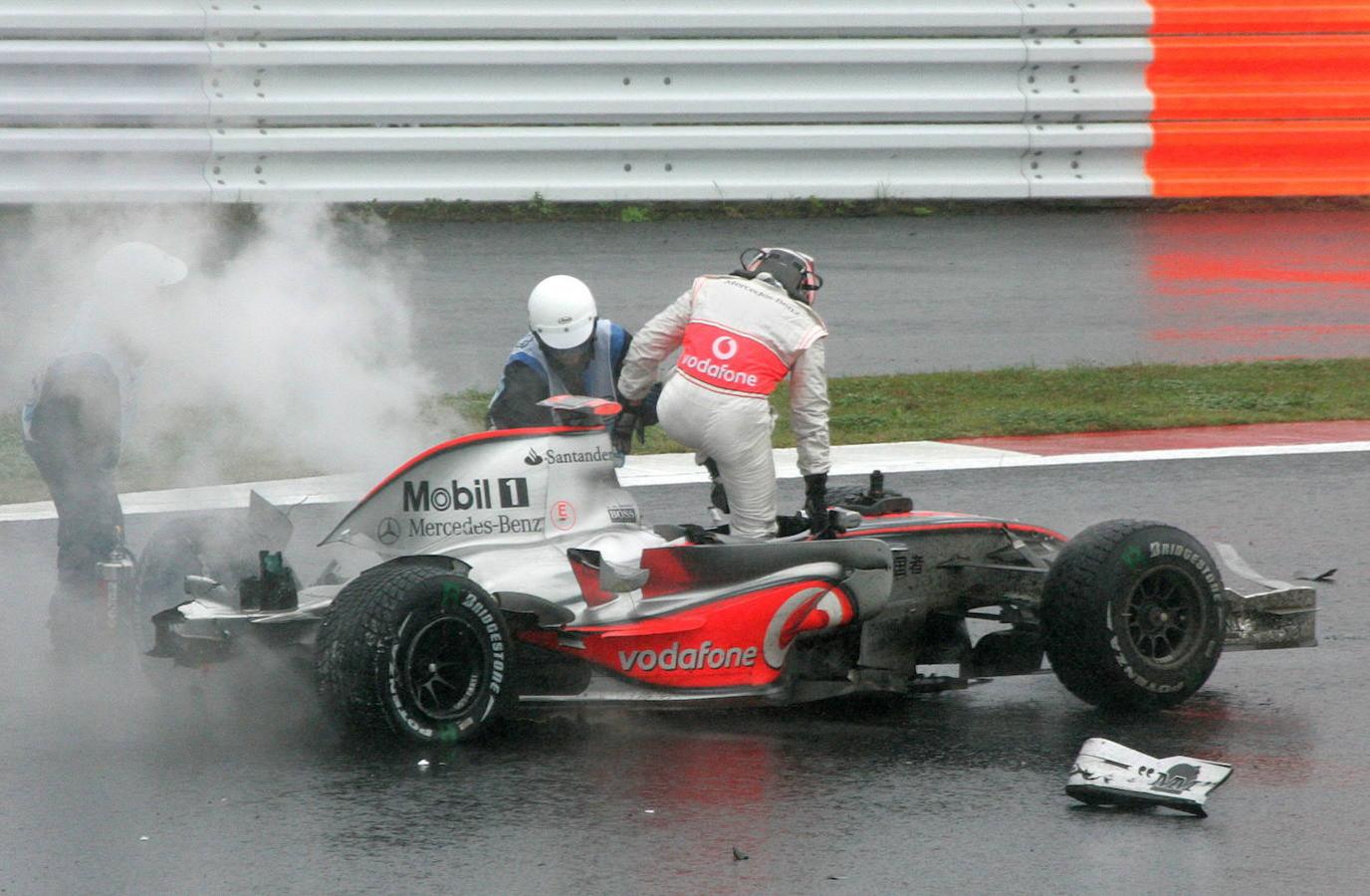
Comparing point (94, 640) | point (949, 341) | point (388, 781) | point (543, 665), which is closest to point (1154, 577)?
point (543, 665)

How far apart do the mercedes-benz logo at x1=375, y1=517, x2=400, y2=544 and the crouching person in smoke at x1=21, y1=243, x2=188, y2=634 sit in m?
1.39

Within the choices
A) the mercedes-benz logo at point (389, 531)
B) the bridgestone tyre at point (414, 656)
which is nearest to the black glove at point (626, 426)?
the mercedes-benz logo at point (389, 531)

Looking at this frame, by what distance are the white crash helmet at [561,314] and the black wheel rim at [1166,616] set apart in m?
2.18

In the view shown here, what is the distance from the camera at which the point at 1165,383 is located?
43.0 ft

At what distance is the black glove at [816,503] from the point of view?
6.73 meters

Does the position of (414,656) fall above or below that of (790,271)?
below

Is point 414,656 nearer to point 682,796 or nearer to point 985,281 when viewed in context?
point 682,796

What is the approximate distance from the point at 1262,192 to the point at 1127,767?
47.1ft

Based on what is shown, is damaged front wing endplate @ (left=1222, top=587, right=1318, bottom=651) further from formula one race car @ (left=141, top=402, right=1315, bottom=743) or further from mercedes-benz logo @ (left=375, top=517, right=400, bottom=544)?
mercedes-benz logo @ (left=375, top=517, right=400, bottom=544)

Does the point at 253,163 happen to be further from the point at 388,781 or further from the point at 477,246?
the point at 388,781

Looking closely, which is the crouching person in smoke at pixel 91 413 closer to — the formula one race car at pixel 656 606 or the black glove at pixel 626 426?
the formula one race car at pixel 656 606

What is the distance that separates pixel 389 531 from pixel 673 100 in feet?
39.2

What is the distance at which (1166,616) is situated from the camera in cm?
652

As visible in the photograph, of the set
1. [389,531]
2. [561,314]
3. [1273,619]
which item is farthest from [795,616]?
[1273,619]
